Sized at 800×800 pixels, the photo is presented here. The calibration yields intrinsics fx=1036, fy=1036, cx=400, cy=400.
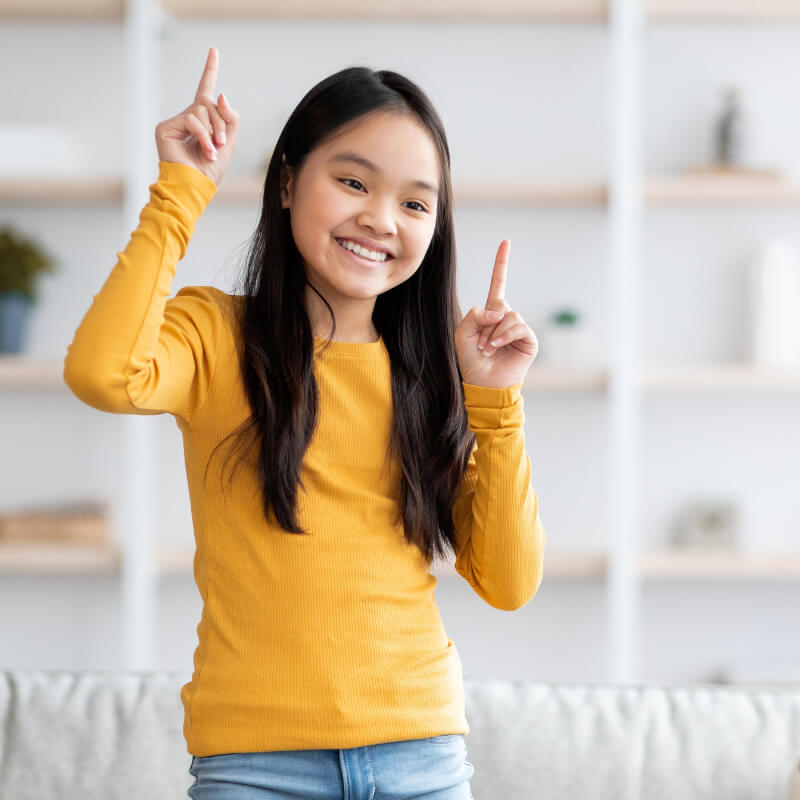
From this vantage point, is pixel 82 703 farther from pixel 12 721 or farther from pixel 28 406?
pixel 28 406

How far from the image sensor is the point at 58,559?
2764 mm

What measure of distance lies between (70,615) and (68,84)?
61.6 inches

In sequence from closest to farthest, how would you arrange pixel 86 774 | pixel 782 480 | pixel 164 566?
pixel 86 774 < pixel 164 566 < pixel 782 480

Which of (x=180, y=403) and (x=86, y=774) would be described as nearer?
(x=180, y=403)

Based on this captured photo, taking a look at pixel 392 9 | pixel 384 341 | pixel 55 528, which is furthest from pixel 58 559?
pixel 384 341

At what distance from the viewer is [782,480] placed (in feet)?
9.91

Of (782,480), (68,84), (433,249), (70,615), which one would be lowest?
(70,615)

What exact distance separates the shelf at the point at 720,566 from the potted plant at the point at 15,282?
1830mm

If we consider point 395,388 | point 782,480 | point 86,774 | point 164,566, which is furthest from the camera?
point 782,480

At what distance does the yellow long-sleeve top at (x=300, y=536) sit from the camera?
100 cm

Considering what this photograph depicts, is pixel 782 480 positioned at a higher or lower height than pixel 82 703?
higher

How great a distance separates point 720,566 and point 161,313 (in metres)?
2.14

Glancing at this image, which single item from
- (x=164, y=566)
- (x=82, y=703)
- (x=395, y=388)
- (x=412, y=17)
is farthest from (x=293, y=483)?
(x=412, y=17)

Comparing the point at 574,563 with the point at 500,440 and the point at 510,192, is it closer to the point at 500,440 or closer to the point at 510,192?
the point at 510,192
